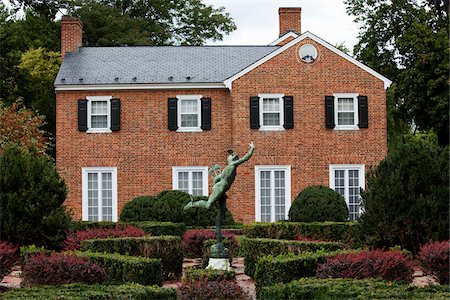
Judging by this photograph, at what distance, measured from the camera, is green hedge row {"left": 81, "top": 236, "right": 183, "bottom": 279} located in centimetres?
1636

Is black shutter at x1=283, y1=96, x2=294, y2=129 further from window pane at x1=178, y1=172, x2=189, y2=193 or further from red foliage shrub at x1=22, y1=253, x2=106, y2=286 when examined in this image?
red foliage shrub at x1=22, y1=253, x2=106, y2=286

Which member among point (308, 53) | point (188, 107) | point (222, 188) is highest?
point (308, 53)

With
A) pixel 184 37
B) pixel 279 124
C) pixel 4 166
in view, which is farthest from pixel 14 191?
pixel 184 37

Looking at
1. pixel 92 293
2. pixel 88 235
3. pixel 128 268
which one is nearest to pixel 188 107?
pixel 88 235

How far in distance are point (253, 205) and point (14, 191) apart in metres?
14.8

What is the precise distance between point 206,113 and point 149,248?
51.4ft

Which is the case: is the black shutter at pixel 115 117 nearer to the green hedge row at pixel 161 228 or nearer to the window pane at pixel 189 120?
the window pane at pixel 189 120

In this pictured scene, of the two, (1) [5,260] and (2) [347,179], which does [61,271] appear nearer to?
(1) [5,260]

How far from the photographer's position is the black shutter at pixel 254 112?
1227 inches

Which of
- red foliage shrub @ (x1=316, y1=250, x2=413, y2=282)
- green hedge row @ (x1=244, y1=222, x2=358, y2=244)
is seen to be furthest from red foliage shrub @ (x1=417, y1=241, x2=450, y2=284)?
green hedge row @ (x1=244, y1=222, x2=358, y2=244)

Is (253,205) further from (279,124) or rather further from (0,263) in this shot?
(0,263)

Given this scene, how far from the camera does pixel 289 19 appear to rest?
124 ft

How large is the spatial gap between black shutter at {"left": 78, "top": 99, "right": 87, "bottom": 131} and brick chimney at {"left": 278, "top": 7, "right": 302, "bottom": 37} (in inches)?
418

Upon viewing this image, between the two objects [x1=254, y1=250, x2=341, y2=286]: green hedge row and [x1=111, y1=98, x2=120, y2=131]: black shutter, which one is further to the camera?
[x1=111, y1=98, x2=120, y2=131]: black shutter
